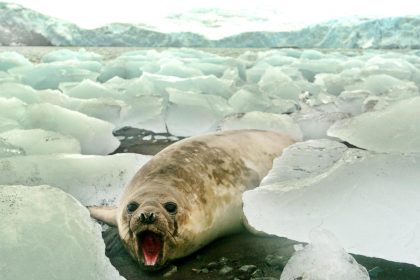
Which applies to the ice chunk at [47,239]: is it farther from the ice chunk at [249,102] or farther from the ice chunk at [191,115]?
the ice chunk at [249,102]

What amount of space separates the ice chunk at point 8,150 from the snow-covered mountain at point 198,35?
96.7 feet

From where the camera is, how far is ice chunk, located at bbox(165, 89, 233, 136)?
4.03 metres

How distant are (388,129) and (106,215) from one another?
4.54 feet

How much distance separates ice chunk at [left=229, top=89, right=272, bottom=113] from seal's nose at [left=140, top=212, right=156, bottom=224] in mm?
2990

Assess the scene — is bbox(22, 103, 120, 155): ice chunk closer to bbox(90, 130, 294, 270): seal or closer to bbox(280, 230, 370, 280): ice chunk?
bbox(90, 130, 294, 270): seal

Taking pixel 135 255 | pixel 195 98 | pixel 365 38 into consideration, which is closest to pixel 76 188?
pixel 135 255

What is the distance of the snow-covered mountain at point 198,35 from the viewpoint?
98.5ft

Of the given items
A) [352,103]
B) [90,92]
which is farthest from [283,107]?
[90,92]

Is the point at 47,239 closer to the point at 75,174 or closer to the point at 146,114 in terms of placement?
the point at 75,174

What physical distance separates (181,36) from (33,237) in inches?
1502

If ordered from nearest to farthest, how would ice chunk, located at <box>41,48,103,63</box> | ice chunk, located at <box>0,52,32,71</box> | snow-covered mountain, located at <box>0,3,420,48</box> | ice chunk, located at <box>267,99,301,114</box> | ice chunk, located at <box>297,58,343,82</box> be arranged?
ice chunk, located at <box>267,99,301,114</box>
ice chunk, located at <box>0,52,32,71</box>
ice chunk, located at <box>297,58,343,82</box>
ice chunk, located at <box>41,48,103,63</box>
snow-covered mountain, located at <box>0,3,420,48</box>

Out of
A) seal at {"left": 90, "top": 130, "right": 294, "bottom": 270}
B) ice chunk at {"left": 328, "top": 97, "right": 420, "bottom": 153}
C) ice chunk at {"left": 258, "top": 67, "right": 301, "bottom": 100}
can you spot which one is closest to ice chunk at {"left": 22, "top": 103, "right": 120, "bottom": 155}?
seal at {"left": 90, "top": 130, "right": 294, "bottom": 270}

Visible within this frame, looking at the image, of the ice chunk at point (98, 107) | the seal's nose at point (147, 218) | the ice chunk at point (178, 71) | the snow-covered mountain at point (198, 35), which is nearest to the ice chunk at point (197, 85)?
the ice chunk at point (178, 71)

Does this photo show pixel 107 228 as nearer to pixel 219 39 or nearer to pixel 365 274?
pixel 365 274
